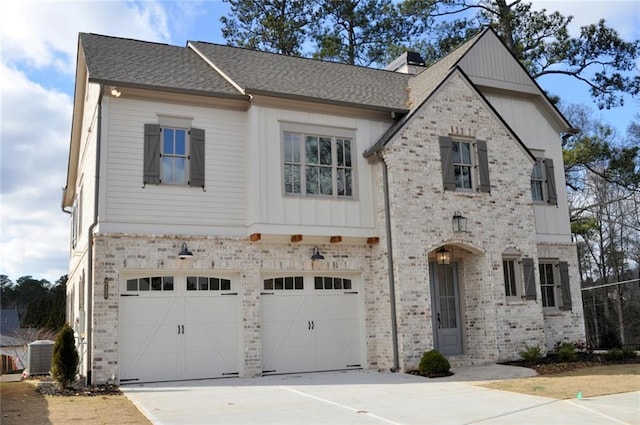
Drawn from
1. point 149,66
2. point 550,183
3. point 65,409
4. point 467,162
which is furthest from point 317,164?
point 65,409

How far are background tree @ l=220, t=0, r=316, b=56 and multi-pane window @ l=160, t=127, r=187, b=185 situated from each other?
14.7 m

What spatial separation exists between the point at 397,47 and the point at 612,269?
20.4 meters

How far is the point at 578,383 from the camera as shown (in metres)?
11.1

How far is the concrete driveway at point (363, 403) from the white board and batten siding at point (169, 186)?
344 cm

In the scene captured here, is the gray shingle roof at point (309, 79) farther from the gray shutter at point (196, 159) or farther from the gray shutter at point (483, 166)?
the gray shutter at point (483, 166)

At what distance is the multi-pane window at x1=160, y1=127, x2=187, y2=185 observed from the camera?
43.8ft

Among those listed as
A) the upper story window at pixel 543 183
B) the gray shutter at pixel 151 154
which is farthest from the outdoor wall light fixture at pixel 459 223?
the gray shutter at pixel 151 154

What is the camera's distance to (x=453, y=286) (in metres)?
15.8

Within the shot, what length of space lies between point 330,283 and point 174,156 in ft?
15.4

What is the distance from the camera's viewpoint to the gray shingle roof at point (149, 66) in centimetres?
1312

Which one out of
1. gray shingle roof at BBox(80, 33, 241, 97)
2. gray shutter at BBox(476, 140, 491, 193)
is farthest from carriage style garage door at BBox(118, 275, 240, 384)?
gray shutter at BBox(476, 140, 491, 193)

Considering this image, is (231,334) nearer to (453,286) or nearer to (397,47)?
(453,286)

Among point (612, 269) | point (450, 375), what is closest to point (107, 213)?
point (450, 375)

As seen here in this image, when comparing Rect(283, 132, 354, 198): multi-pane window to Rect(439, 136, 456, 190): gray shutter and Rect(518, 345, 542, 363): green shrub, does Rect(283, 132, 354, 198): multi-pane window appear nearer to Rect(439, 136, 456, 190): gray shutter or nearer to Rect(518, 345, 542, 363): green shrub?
Rect(439, 136, 456, 190): gray shutter
